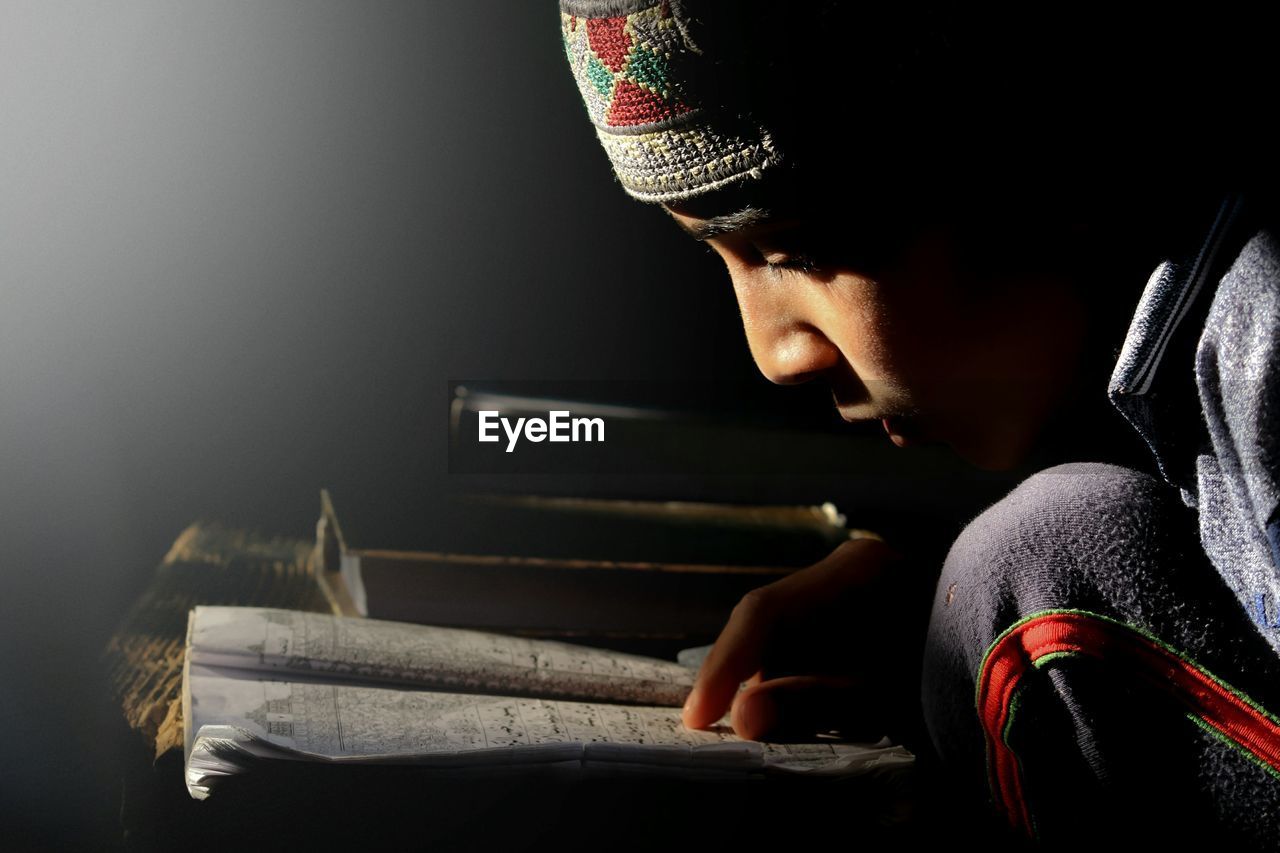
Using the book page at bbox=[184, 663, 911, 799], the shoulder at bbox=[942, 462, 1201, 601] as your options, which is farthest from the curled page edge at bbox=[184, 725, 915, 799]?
the shoulder at bbox=[942, 462, 1201, 601]

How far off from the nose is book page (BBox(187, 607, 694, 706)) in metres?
0.21

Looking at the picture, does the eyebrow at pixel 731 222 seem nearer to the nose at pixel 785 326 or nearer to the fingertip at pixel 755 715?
the nose at pixel 785 326

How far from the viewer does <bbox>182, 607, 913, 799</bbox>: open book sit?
48 centimetres

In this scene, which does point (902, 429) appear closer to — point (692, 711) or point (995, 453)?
point (995, 453)

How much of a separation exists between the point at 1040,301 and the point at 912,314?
63 mm

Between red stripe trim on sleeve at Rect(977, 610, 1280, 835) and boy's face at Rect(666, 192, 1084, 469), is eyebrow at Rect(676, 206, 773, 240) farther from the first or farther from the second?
red stripe trim on sleeve at Rect(977, 610, 1280, 835)

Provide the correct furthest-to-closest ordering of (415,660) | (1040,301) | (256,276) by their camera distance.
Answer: (256,276) < (415,660) < (1040,301)

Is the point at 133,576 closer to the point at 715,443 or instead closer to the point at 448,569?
the point at 448,569

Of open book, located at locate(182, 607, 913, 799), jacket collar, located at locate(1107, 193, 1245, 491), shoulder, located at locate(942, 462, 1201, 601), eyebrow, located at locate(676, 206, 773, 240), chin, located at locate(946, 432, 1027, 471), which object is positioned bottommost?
open book, located at locate(182, 607, 913, 799)

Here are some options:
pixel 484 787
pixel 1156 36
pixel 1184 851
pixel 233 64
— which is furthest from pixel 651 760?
pixel 233 64

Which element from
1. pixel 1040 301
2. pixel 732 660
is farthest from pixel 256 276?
pixel 1040 301

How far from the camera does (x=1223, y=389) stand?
44cm

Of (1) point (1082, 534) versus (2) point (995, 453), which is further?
(2) point (995, 453)

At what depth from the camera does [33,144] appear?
83 centimetres
